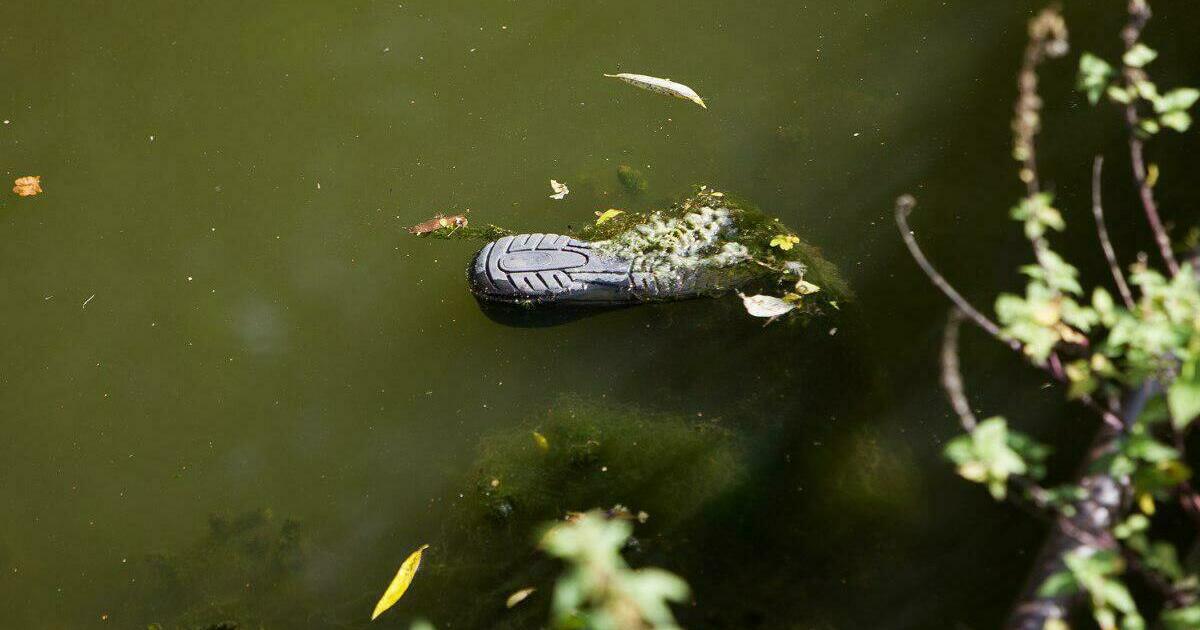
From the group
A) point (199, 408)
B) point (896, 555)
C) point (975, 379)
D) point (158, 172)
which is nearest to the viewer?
point (896, 555)

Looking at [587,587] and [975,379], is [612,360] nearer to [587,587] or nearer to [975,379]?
[975,379]

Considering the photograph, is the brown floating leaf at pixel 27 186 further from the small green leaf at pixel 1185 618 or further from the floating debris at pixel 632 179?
the small green leaf at pixel 1185 618

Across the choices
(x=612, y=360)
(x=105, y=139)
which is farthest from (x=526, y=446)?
(x=105, y=139)

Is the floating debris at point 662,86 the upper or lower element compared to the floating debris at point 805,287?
upper

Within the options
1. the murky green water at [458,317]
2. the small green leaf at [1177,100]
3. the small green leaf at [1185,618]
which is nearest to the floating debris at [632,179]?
the murky green water at [458,317]

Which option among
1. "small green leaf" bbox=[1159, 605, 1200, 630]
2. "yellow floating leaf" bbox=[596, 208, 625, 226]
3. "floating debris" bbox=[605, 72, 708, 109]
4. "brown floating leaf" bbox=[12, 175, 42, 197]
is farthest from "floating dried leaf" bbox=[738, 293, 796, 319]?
"brown floating leaf" bbox=[12, 175, 42, 197]

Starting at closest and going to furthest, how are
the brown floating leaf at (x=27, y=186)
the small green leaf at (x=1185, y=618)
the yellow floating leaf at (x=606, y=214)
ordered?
the small green leaf at (x=1185, y=618)
the yellow floating leaf at (x=606, y=214)
the brown floating leaf at (x=27, y=186)
